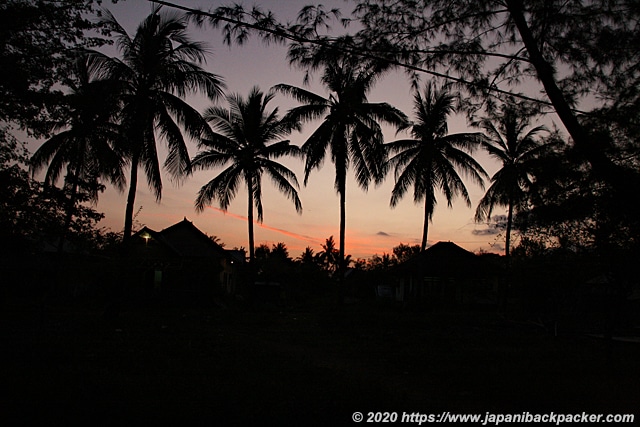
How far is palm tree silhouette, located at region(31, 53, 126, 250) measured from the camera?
930 cm

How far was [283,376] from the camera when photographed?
7.11m

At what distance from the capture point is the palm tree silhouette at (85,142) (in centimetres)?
930

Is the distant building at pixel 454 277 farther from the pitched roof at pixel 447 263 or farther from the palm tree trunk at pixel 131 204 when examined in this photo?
the palm tree trunk at pixel 131 204

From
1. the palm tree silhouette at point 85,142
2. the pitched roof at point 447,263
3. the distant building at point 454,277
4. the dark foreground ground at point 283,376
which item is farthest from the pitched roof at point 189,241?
the dark foreground ground at point 283,376

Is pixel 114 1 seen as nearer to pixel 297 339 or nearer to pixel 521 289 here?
pixel 297 339

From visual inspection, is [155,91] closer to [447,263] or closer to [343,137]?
[343,137]

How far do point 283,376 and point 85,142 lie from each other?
822 inches

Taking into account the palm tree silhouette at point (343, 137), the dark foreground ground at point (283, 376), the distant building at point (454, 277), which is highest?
the palm tree silhouette at point (343, 137)

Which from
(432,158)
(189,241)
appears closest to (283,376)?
(432,158)

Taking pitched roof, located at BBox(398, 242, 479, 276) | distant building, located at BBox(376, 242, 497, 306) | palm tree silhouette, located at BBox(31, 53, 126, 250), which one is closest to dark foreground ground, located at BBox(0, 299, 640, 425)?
palm tree silhouette, located at BBox(31, 53, 126, 250)

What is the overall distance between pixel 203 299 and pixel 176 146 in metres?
10.9

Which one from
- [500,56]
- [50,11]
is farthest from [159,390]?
[500,56]

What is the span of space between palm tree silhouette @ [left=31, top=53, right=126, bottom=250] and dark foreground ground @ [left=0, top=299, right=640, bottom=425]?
3017mm

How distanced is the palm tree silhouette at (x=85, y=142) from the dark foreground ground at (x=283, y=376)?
9.90 ft
